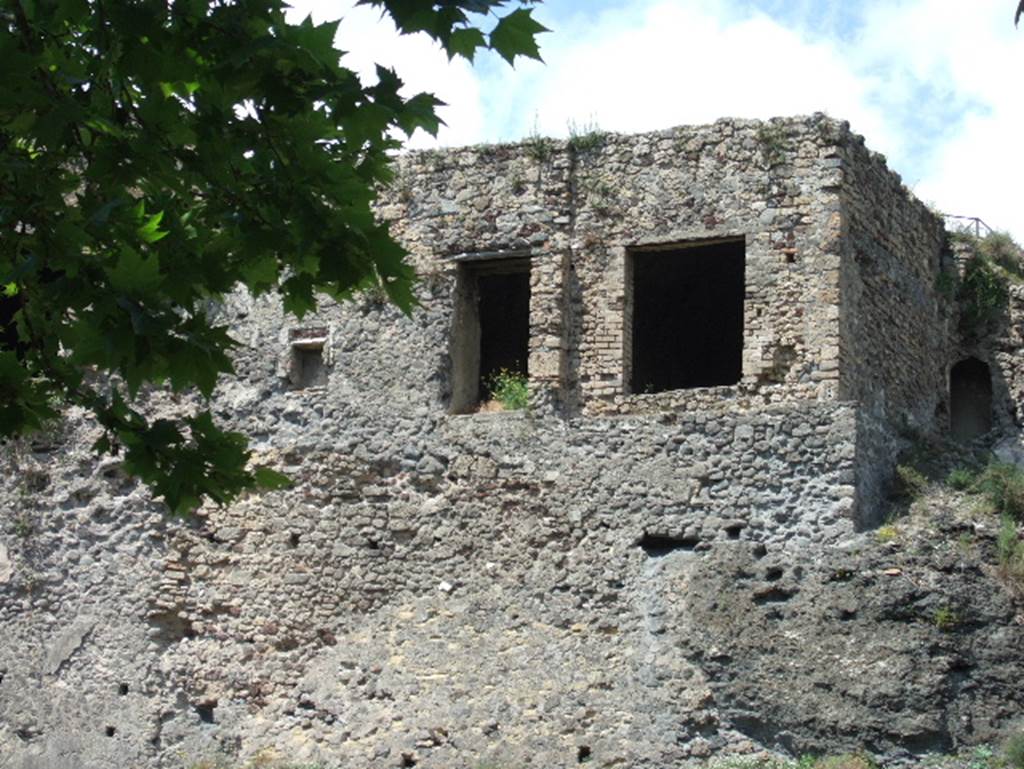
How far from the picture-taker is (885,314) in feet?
59.1

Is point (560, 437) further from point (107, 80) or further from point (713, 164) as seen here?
point (107, 80)

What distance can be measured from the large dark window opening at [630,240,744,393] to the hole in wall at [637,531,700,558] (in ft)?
10.6

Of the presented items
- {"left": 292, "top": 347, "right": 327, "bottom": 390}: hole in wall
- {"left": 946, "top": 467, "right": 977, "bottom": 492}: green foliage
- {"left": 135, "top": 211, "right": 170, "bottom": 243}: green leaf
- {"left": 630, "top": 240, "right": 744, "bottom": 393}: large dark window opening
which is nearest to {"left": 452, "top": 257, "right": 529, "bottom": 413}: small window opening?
{"left": 630, "top": 240, "right": 744, "bottom": 393}: large dark window opening

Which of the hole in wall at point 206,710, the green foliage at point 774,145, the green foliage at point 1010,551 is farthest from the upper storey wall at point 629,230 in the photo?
the hole in wall at point 206,710

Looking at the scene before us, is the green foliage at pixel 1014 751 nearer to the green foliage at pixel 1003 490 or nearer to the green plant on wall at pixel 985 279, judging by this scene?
the green foliage at pixel 1003 490

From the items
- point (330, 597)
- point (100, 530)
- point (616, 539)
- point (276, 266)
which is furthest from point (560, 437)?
point (276, 266)

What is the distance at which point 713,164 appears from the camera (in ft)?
57.6

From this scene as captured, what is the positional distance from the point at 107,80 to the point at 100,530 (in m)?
11.3

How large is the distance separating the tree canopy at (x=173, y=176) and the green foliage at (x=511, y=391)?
372 inches

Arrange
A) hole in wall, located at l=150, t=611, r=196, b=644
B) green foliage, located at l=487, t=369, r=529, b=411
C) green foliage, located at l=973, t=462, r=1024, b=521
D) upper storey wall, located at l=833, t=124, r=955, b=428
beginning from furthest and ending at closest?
hole in wall, located at l=150, t=611, r=196, b=644 → green foliage, located at l=487, t=369, r=529, b=411 → upper storey wall, located at l=833, t=124, r=955, b=428 → green foliage, located at l=973, t=462, r=1024, b=521

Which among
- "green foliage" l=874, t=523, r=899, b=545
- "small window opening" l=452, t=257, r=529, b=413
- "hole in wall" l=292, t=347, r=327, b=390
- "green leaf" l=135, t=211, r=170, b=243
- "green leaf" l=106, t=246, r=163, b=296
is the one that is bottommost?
"green foliage" l=874, t=523, r=899, b=545

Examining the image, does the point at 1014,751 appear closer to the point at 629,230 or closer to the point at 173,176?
the point at 629,230

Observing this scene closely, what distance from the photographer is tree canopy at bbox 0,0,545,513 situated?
7531 millimetres

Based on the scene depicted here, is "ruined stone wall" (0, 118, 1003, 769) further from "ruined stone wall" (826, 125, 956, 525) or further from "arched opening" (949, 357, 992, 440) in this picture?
"arched opening" (949, 357, 992, 440)
